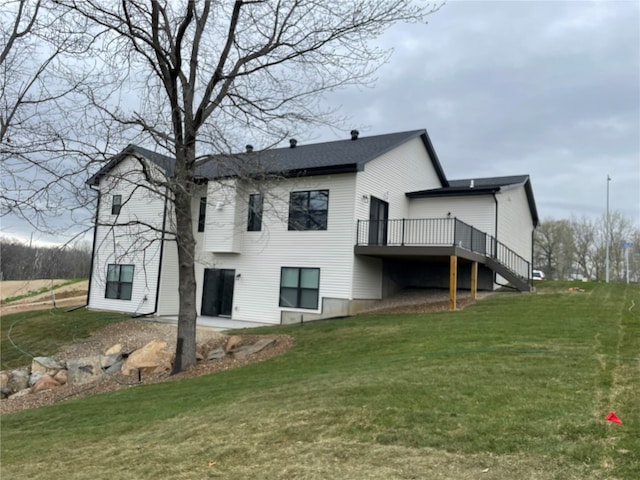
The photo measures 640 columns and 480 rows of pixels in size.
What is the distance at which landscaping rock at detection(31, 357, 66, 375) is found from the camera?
12977 mm

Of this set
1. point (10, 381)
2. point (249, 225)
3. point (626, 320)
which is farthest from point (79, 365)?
point (626, 320)

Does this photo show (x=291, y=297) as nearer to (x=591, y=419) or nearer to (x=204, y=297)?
(x=204, y=297)

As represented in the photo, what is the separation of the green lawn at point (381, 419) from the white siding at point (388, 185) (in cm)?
716

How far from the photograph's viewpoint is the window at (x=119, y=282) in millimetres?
20547

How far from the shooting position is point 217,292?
63.3 feet

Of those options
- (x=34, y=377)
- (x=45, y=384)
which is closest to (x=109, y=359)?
(x=45, y=384)

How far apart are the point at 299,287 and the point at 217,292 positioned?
3.97 metres

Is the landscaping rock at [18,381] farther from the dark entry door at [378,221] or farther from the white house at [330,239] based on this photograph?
the dark entry door at [378,221]

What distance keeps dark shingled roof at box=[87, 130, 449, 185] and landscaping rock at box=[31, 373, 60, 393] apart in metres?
5.16

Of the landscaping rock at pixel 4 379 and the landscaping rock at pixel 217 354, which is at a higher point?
the landscaping rock at pixel 217 354

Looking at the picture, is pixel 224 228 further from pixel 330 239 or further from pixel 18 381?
pixel 18 381

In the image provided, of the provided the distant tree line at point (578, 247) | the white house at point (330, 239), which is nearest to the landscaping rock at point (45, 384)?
the white house at point (330, 239)

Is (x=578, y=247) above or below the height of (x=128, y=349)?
above

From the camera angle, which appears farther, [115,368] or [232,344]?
[115,368]
